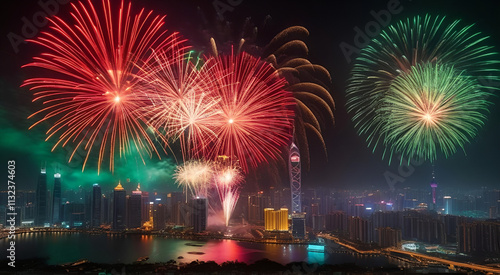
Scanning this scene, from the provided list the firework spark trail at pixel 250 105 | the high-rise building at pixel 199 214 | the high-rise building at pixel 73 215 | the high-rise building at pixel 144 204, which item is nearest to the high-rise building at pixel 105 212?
the high-rise building at pixel 73 215

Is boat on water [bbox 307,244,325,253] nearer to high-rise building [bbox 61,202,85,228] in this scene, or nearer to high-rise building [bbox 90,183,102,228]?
high-rise building [bbox 90,183,102,228]

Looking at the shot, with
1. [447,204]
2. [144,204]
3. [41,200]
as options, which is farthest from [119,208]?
[447,204]

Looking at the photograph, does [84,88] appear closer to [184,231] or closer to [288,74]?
[288,74]

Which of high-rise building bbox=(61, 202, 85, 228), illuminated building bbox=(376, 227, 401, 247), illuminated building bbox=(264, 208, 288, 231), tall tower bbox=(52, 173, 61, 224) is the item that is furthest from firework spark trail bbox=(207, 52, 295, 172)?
high-rise building bbox=(61, 202, 85, 228)

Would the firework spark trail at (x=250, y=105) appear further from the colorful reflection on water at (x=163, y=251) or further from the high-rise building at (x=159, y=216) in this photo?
the high-rise building at (x=159, y=216)

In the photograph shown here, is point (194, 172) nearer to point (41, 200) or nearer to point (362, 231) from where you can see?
point (362, 231)
